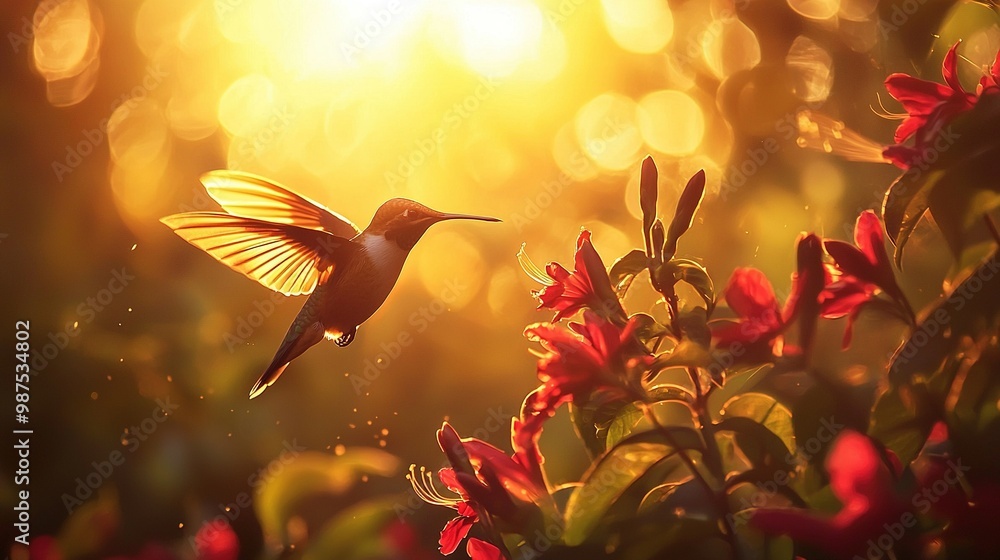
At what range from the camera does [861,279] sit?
2.70ft

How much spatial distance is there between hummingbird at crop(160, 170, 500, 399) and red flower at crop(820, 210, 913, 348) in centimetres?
53

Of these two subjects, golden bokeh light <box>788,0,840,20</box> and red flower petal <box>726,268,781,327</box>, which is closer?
red flower petal <box>726,268,781,327</box>

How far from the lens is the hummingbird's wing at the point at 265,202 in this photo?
112cm

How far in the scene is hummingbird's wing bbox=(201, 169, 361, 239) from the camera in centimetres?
112

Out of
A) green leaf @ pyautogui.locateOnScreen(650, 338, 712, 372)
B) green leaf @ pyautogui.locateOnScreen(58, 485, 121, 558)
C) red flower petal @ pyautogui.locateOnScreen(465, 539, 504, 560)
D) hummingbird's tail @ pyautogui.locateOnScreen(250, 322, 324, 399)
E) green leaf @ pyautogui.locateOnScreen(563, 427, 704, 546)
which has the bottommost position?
green leaf @ pyautogui.locateOnScreen(58, 485, 121, 558)

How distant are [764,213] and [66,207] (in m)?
1.81

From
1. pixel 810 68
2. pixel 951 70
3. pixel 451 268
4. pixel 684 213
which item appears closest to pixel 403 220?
pixel 684 213

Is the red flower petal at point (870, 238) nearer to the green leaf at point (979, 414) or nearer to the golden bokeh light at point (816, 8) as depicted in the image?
the green leaf at point (979, 414)

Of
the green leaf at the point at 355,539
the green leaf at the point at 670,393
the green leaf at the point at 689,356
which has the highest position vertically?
the green leaf at the point at 689,356

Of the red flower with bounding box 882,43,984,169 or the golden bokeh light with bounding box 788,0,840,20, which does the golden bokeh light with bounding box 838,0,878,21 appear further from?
the red flower with bounding box 882,43,984,169

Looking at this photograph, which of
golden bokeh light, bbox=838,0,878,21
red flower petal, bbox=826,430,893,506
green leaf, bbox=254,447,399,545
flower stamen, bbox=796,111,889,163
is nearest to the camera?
red flower petal, bbox=826,430,893,506

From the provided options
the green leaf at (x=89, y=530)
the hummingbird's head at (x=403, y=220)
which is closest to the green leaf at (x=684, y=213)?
the hummingbird's head at (x=403, y=220)

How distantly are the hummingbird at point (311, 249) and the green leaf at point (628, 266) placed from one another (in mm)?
387

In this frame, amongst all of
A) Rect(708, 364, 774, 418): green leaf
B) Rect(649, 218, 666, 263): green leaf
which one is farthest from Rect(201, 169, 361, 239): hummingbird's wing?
Rect(708, 364, 774, 418): green leaf
